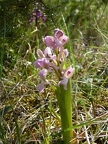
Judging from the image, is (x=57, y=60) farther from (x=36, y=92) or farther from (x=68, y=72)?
(x=36, y=92)

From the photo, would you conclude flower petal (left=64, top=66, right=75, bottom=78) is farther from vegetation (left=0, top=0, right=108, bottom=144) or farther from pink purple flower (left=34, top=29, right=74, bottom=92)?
vegetation (left=0, top=0, right=108, bottom=144)

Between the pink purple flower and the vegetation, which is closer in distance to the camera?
the pink purple flower

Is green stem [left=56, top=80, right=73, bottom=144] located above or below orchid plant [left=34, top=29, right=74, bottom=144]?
below

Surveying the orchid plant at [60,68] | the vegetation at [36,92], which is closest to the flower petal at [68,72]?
the orchid plant at [60,68]

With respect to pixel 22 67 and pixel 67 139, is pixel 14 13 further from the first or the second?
pixel 67 139

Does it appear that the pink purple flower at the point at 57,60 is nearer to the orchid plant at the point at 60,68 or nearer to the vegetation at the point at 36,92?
the orchid plant at the point at 60,68

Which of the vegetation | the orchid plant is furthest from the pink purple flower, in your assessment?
the vegetation
